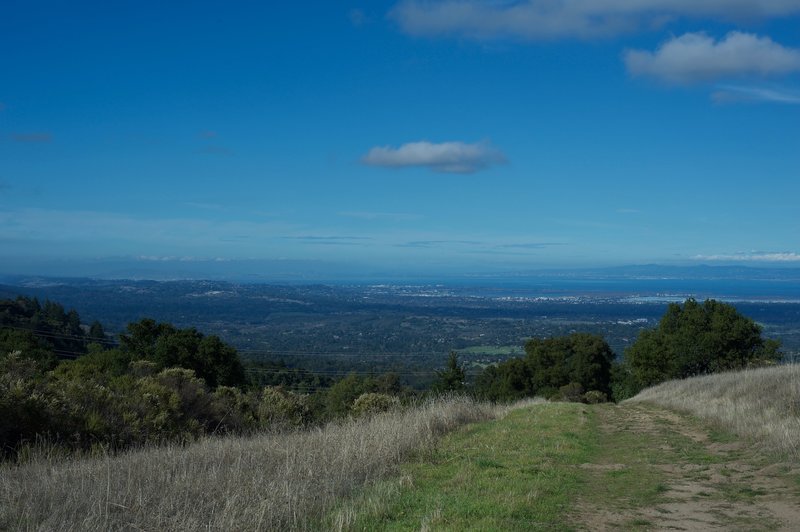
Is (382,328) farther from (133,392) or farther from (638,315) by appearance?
(133,392)

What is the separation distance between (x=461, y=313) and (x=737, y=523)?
5071 inches

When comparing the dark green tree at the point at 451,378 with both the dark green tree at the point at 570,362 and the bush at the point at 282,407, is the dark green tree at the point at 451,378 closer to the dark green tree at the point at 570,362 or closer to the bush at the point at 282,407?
the dark green tree at the point at 570,362

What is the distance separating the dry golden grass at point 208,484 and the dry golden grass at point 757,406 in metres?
5.30

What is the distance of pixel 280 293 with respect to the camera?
147 meters

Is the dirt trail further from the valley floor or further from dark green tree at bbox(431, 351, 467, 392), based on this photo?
dark green tree at bbox(431, 351, 467, 392)

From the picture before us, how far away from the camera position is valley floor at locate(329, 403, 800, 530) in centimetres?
676

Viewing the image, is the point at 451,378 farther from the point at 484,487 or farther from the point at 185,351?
the point at 484,487

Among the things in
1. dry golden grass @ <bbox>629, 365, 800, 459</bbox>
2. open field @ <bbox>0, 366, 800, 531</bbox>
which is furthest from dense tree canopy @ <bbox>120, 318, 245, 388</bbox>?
open field @ <bbox>0, 366, 800, 531</bbox>

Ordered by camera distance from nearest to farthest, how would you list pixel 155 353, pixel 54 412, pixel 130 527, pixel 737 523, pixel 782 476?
1. pixel 130 527
2. pixel 737 523
3. pixel 782 476
4. pixel 54 412
5. pixel 155 353

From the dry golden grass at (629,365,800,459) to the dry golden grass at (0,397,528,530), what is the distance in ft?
17.4

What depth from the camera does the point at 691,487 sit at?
27.7 ft

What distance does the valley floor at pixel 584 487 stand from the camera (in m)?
6.76

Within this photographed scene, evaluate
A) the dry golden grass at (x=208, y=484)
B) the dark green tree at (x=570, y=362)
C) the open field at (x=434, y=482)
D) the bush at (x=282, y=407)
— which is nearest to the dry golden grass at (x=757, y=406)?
the open field at (x=434, y=482)

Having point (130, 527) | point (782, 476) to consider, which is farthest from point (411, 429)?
point (130, 527)
